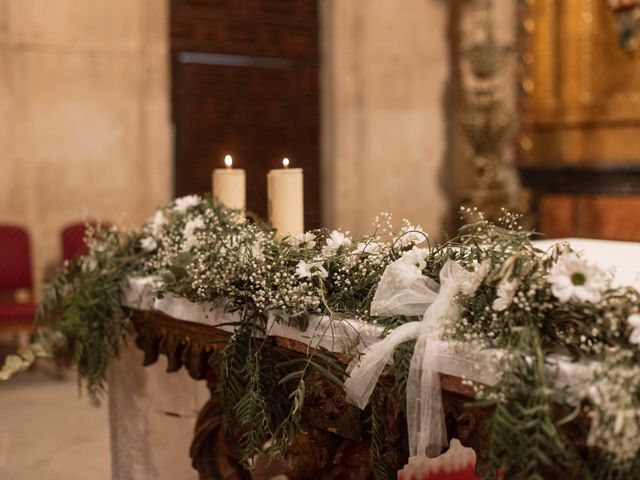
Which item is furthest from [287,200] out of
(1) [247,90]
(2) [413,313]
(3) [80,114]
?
(1) [247,90]

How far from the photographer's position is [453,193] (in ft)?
28.9

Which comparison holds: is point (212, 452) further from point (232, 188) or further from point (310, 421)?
point (310, 421)

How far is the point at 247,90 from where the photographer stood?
792 centimetres

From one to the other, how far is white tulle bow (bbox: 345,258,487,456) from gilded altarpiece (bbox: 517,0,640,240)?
6571 millimetres

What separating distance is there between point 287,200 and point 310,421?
2.33 ft

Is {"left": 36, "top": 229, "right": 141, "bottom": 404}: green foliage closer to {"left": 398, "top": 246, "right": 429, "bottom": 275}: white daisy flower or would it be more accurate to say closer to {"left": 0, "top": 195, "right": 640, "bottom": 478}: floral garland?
{"left": 0, "top": 195, "right": 640, "bottom": 478}: floral garland

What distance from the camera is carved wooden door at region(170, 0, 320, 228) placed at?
763 cm

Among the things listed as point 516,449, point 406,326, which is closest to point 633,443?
point 516,449

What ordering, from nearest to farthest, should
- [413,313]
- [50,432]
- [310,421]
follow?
[413,313] < [310,421] < [50,432]

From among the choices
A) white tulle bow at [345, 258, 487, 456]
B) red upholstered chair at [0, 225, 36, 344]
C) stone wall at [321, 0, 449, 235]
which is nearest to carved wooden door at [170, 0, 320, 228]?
stone wall at [321, 0, 449, 235]

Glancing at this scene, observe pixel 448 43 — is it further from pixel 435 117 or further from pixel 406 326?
pixel 406 326

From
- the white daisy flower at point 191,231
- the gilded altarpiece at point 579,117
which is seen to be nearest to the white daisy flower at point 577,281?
the white daisy flower at point 191,231

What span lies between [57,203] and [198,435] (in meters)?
4.28

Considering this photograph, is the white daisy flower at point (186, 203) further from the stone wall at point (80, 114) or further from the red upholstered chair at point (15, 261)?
the stone wall at point (80, 114)
